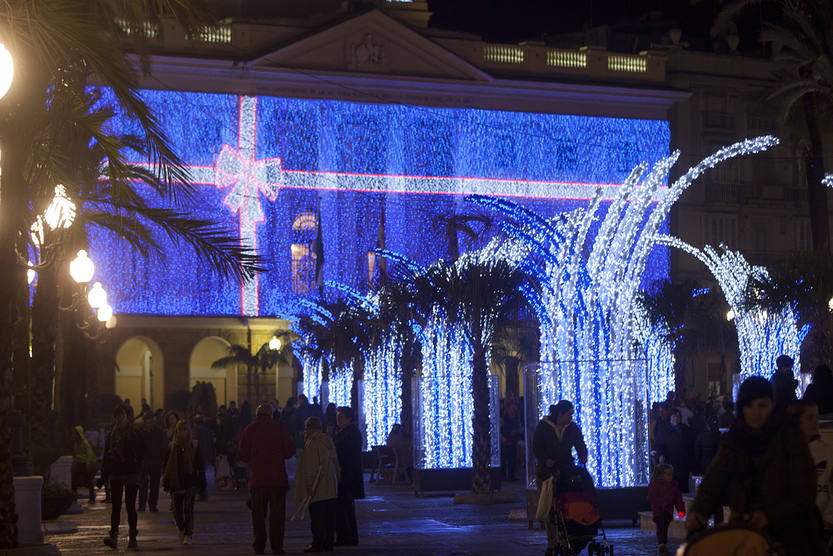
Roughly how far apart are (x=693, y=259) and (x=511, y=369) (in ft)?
34.4

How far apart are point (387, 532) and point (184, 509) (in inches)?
109

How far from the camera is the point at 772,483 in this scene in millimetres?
7441

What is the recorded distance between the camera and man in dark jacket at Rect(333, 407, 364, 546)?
54.5 feet

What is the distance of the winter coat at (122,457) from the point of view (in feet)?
56.4

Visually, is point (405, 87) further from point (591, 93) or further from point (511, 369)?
point (511, 369)

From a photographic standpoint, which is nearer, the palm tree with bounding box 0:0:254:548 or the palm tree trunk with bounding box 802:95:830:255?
the palm tree with bounding box 0:0:254:548

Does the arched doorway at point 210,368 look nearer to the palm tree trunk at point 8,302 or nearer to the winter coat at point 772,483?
the palm tree trunk at point 8,302

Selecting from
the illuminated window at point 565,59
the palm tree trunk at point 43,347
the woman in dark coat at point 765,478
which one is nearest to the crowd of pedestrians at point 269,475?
the palm tree trunk at point 43,347

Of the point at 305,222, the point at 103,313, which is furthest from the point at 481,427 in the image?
Result: the point at 305,222

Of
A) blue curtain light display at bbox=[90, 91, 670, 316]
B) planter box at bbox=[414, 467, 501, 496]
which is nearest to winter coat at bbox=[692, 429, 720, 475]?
planter box at bbox=[414, 467, 501, 496]

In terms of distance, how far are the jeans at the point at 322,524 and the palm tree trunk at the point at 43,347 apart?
8050mm

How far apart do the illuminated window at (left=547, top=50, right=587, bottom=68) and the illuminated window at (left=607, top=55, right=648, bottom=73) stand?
1420mm

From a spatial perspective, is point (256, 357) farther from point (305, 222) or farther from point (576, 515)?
point (576, 515)

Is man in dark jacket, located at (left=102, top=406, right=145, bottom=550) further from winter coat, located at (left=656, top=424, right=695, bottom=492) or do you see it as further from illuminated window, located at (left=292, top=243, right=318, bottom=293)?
illuminated window, located at (left=292, top=243, right=318, bottom=293)
